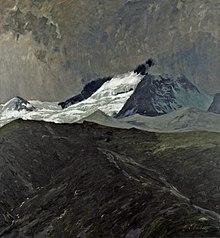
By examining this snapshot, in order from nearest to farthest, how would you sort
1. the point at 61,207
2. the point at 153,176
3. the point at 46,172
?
the point at 61,207
the point at 153,176
the point at 46,172

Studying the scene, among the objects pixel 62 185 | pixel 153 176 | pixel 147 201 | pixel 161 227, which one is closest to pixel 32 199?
pixel 62 185

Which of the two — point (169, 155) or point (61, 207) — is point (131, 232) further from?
point (169, 155)

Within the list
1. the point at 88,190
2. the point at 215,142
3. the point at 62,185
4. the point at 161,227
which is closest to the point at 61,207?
the point at 88,190

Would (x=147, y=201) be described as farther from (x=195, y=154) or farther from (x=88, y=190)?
(x=195, y=154)

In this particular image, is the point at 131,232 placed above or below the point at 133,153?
above

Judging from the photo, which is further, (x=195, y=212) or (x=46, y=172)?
(x=46, y=172)

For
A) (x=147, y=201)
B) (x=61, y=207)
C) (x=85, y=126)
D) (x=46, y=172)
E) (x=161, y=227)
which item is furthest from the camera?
(x=85, y=126)
